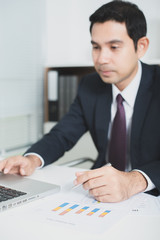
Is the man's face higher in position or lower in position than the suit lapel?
higher

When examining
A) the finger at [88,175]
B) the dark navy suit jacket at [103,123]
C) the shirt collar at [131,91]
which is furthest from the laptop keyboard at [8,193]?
the shirt collar at [131,91]

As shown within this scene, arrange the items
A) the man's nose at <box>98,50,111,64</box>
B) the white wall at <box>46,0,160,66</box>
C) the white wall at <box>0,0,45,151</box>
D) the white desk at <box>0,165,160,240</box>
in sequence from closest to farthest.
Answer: the white desk at <box>0,165,160,240</box> → the man's nose at <box>98,50,111,64</box> → the white wall at <box>0,0,45,151</box> → the white wall at <box>46,0,160,66</box>

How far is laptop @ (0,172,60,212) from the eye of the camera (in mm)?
844

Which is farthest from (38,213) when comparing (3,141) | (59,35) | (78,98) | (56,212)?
(59,35)

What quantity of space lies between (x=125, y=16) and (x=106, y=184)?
34.0 inches

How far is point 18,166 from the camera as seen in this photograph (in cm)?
122

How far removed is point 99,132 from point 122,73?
34cm

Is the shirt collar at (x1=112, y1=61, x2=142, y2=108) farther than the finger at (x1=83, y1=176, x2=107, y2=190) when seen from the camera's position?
Yes

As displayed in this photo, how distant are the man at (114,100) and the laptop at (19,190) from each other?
10 centimetres

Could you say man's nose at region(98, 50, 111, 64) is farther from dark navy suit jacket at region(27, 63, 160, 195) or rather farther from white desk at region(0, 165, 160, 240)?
white desk at region(0, 165, 160, 240)

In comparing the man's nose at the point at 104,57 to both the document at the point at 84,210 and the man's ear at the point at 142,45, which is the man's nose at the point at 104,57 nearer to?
the man's ear at the point at 142,45

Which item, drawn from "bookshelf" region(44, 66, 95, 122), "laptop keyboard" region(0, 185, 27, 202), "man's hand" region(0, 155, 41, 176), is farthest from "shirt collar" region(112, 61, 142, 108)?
"bookshelf" region(44, 66, 95, 122)

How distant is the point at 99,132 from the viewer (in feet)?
5.29

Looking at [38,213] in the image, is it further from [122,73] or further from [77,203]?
[122,73]
